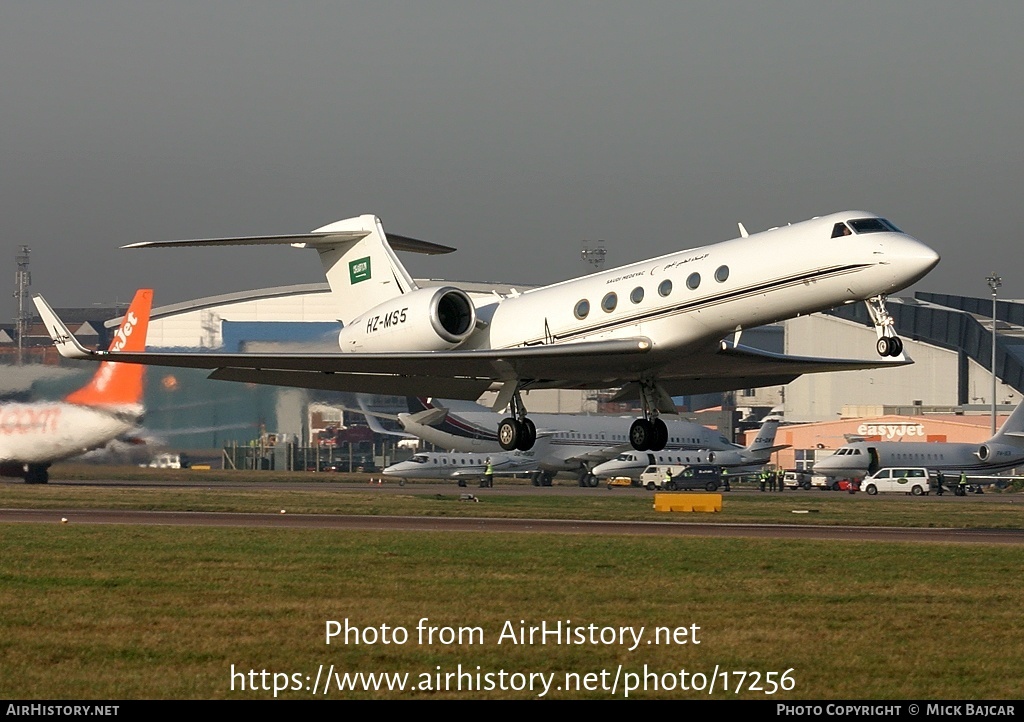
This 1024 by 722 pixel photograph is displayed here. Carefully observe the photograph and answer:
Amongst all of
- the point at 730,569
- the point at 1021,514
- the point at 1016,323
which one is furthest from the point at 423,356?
the point at 1016,323

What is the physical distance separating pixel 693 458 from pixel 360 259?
1770 inches

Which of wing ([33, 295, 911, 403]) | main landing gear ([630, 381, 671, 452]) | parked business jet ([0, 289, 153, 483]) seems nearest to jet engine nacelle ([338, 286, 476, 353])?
wing ([33, 295, 911, 403])

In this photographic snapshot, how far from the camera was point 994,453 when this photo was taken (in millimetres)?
73812

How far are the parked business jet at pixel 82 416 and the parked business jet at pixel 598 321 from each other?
17675 mm

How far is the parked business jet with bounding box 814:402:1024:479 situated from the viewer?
7106 centimetres

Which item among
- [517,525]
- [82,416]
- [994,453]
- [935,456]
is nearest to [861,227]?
[517,525]

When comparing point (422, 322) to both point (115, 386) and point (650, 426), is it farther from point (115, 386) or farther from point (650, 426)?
point (115, 386)

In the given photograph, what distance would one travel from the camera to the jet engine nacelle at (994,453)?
73.8 metres

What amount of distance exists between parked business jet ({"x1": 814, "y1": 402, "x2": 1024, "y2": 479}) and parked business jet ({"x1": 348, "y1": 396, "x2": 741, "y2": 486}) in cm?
694

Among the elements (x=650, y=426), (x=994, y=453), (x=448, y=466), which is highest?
(x=650, y=426)

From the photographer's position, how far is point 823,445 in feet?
303

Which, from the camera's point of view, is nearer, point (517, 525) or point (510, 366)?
point (510, 366)

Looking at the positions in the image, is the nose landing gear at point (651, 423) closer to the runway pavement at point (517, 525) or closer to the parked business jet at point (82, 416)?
the runway pavement at point (517, 525)

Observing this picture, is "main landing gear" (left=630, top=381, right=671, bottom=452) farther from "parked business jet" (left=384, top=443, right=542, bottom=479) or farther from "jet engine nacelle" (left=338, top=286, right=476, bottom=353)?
"parked business jet" (left=384, top=443, right=542, bottom=479)
